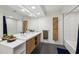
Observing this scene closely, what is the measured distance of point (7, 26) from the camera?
A: 3.28m

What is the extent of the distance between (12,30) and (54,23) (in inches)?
118

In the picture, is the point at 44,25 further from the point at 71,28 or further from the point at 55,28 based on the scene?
the point at 71,28

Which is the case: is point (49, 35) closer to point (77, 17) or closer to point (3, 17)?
point (77, 17)

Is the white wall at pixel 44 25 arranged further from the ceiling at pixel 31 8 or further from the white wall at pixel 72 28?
the white wall at pixel 72 28

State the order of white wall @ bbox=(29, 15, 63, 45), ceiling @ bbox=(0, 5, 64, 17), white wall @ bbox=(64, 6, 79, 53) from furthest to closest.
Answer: white wall @ bbox=(29, 15, 63, 45), white wall @ bbox=(64, 6, 79, 53), ceiling @ bbox=(0, 5, 64, 17)

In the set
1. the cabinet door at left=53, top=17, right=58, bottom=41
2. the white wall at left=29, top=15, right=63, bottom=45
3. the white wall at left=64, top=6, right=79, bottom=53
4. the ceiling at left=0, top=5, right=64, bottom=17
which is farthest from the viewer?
the white wall at left=29, top=15, right=63, bottom=45

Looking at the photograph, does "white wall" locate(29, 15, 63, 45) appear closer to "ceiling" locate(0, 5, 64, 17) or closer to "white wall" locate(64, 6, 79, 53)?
"ceiling" locate(0, 5, 64, 17)

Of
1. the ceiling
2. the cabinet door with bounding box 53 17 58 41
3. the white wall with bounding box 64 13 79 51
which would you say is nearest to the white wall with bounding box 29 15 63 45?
the cabinet door with bounding box 53 17 58 41

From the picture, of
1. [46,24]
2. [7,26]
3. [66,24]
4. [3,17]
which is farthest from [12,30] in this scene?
[66,24]

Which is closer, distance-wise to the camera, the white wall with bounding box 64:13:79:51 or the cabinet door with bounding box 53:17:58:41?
the white wall with bounding box 64:13:79:51

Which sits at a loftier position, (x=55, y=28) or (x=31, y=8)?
(x=31, y=8)

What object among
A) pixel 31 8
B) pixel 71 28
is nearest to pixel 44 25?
pixel 71 28

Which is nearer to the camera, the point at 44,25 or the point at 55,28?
the point at 55,28
